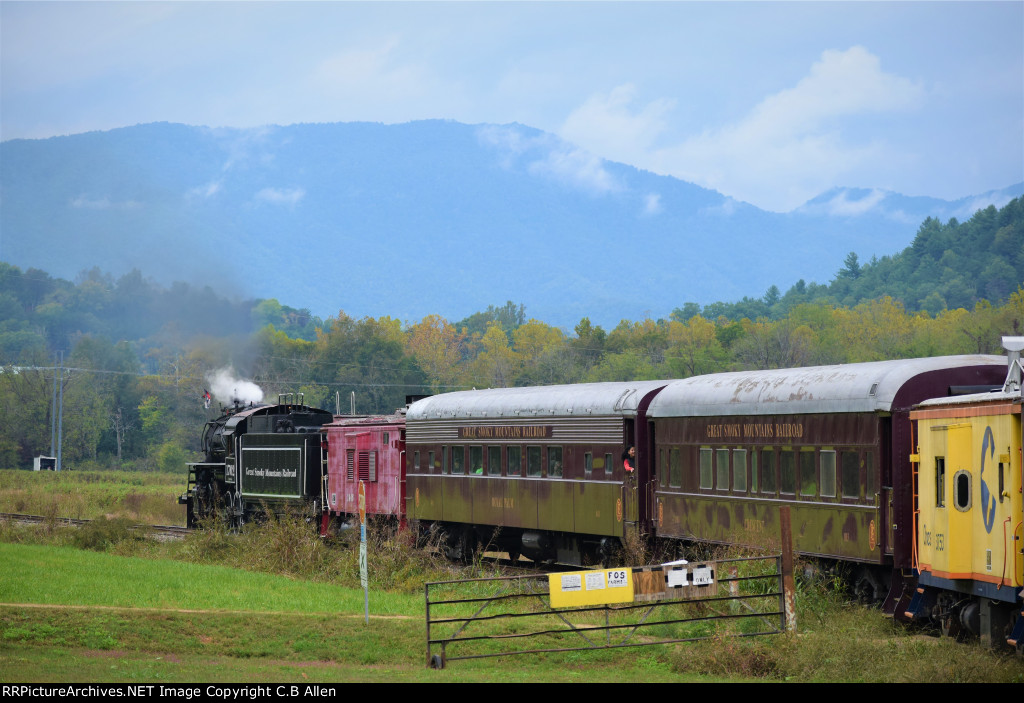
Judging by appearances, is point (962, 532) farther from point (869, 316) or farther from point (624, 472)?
point (869, 316)

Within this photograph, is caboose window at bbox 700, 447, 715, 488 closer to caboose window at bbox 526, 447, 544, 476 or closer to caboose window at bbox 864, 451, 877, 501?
caboose window at bbox 864, 451, 877, 501

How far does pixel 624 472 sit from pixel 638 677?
9599 mm

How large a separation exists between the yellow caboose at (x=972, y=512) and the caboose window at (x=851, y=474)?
140 centimetres

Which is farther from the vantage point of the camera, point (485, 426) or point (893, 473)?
point (485, 426)

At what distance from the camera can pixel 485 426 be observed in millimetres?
28594

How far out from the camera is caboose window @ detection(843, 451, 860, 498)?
17.8 meters

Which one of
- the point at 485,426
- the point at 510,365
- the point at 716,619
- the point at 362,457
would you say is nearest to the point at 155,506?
the point at 362,457

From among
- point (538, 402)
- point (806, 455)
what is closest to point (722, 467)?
point (806, 455)

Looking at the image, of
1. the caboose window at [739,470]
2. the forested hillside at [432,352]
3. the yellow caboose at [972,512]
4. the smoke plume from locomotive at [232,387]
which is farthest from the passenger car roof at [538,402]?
the forested hillside at [432,352]

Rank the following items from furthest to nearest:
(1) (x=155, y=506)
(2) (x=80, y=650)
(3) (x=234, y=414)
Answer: (1) (x=155, y=506), (3) (x=234, y=414), (2) (x=80, y=650)

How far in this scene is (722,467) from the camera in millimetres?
21422

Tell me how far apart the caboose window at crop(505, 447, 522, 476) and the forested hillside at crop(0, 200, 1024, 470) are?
36.0 metres

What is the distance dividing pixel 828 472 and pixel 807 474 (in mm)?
553

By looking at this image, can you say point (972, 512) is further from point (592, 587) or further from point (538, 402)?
point (538, 402)
